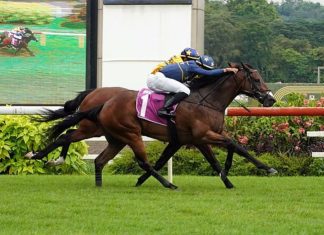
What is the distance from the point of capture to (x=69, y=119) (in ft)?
33.8

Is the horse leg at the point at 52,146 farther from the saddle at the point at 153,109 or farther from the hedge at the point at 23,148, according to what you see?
the hedge at the point at 23,148

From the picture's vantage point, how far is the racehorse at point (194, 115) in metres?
9.66

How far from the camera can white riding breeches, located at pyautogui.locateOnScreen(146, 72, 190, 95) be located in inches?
384

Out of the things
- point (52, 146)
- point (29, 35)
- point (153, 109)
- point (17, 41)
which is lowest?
point (52, 146)

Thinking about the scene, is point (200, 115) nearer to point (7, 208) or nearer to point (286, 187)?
point (286, 187)

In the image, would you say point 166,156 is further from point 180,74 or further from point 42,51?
point 42,51

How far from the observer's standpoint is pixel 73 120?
10242 mm

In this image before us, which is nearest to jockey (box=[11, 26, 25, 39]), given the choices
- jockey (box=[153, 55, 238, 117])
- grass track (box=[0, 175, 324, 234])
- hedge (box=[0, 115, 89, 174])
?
hedge (box=[0, 115, 89, 174])

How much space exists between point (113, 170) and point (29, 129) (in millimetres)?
1593

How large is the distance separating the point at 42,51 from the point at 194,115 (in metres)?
8.86

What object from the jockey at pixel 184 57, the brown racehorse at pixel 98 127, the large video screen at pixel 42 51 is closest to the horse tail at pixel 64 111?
the brown racehorse at pixel 98 127

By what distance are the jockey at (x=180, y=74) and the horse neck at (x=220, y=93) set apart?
170 mm

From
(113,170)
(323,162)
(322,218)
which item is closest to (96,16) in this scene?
(113,170)

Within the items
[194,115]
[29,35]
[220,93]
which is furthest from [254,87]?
[29,35]
